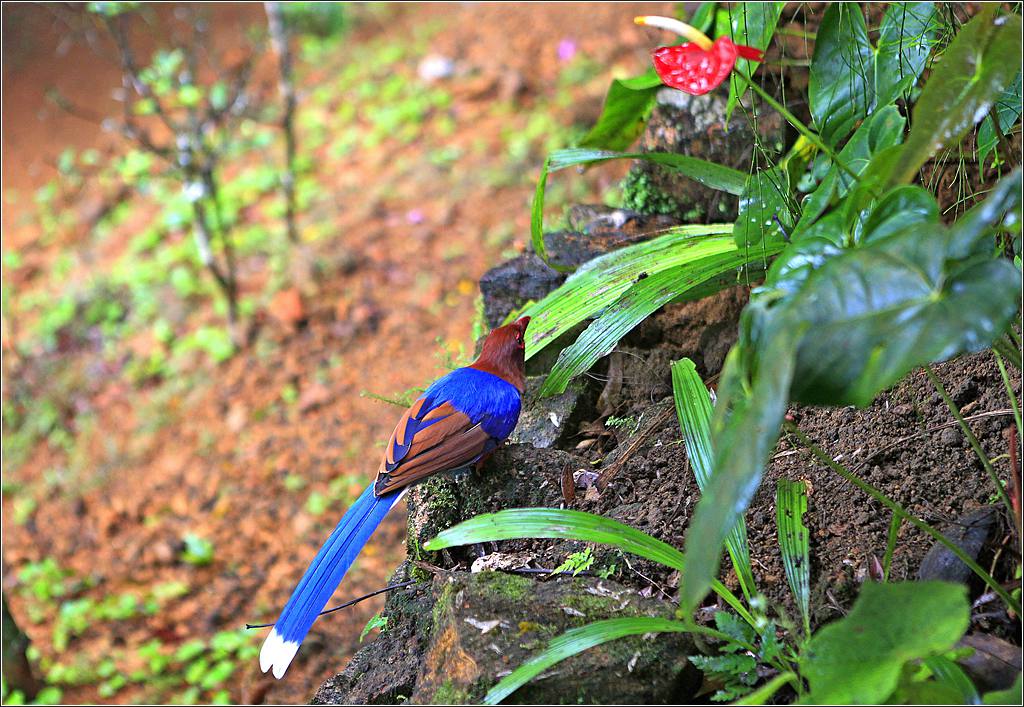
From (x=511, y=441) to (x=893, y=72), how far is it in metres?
1.49

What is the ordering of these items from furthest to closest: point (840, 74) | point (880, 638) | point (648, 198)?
1. point (648, 198)
2. point (840, 74)
3. point (880, 638)

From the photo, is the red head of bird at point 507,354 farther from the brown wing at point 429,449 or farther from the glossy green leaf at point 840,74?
the glossy green leaf at point 840,74

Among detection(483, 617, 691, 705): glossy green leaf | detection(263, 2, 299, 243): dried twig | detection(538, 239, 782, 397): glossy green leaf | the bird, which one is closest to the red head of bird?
the bird

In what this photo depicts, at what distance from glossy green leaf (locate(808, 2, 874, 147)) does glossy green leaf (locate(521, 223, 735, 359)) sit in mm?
439

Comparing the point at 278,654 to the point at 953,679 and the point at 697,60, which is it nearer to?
the point at 953,679

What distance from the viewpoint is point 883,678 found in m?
1.38

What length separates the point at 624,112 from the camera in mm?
3406

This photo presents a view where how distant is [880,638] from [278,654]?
1320mm

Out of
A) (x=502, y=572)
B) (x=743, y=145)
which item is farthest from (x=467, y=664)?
(x=743, y=145)

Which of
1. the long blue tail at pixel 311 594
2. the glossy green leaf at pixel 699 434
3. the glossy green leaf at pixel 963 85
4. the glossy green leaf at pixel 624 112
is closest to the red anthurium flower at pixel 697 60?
the glossy green leaf at pixel 963 85

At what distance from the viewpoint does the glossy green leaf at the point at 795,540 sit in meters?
1.81

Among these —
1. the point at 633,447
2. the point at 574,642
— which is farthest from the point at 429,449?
the point at 574,642

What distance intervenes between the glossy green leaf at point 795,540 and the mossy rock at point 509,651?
0.77 ft

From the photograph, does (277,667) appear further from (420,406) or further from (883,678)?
(883,678)
